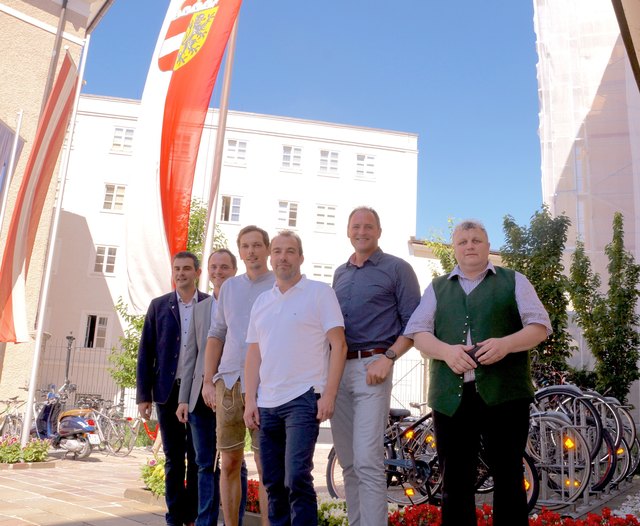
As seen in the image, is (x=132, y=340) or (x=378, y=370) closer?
(x=378, y=370)

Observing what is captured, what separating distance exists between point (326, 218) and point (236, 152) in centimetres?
642

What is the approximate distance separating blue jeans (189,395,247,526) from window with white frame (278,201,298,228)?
3159 centimetres

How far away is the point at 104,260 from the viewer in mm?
34281

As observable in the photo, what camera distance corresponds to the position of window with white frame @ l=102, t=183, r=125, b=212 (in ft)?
116

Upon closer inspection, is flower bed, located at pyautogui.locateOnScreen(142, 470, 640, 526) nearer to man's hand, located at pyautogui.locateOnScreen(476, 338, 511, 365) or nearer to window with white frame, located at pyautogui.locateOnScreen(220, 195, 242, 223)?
man's hand, located at pyautogui.locateOnScreen(476, 338, 511, 365)

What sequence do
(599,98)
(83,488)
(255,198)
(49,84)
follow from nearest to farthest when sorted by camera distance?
1. (83,488)
2. (49,84)
3. (599,98)
4. (255,198)

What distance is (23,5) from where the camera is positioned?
66.5 feet

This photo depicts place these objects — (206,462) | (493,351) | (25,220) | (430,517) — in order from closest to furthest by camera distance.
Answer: (493,351)
(206,462)
(430,517)
(25,220)

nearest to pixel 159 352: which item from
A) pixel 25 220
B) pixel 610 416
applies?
pixel 610 416

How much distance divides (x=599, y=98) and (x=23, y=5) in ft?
58.0

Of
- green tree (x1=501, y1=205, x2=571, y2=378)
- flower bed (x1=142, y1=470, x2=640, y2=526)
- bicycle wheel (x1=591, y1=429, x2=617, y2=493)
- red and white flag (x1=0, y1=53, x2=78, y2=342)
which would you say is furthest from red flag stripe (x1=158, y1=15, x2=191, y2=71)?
green tree (x1=501, y1=205, x2=571, y2=378)

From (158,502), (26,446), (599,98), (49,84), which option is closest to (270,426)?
(158,502)

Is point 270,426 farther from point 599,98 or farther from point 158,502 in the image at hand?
point 599,98

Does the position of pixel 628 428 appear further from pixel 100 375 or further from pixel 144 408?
pixel 100 375
